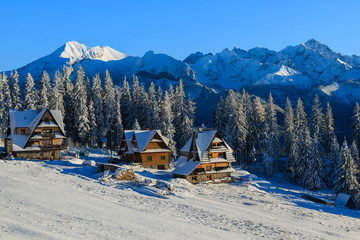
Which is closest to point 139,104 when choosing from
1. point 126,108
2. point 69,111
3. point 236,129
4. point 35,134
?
point 126,108

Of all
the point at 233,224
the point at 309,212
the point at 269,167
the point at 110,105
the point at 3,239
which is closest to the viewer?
the point at 3,239

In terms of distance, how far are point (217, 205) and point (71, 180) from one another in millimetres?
15817

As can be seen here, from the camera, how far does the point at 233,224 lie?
21.7m

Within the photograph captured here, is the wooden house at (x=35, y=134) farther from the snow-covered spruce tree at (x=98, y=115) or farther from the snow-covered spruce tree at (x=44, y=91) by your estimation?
the snow-covered spruce tree at (x=98, y=115)

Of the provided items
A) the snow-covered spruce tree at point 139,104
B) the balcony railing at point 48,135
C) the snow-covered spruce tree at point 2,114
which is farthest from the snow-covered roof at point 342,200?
the snow-covered spruce tree at point 2,114

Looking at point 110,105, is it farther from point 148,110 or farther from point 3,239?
point 3,239

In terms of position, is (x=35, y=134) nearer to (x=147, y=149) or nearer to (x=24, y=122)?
(x=24, y=122)

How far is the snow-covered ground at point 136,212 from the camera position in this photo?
1623cm

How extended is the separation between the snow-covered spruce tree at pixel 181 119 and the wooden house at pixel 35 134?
26.4 m

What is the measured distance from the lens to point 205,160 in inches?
1697

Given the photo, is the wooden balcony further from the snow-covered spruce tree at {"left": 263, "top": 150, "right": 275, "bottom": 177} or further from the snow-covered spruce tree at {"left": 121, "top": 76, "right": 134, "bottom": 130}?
the snow-covered spruce tree at {"left": 263, "top": 150, "right": 275, "bottom": 177}

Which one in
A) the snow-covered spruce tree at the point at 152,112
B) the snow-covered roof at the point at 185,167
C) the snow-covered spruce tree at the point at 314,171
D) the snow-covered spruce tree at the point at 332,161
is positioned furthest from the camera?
the snow-covered spruce tree at the point at 152,112

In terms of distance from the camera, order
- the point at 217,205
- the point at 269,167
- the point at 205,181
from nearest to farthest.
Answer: the point at 217,205
the point at 205,181
the point at 269,167

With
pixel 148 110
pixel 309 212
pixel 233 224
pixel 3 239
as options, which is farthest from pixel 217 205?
pixel 148 110
